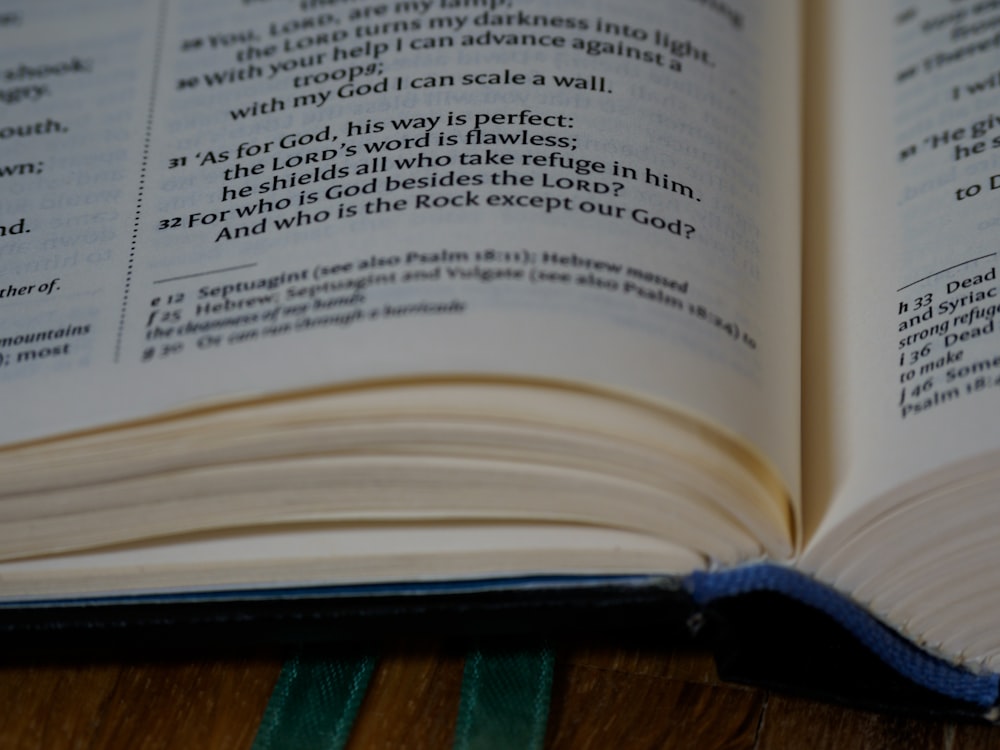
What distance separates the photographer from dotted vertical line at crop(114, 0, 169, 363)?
0.44 m

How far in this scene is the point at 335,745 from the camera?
0.45 m

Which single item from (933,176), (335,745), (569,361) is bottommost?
(335,745)

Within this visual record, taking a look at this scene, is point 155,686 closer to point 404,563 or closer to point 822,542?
point 404,563

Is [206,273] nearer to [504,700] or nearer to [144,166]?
[144,166]

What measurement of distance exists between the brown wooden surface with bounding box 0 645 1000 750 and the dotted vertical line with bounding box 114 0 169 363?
134 mm

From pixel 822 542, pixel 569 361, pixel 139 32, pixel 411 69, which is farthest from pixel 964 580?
pixel 139 32

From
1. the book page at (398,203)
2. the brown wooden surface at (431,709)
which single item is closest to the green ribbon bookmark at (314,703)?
the brown wooden surface at (431,709)

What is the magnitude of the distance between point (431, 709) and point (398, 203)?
0.64ft

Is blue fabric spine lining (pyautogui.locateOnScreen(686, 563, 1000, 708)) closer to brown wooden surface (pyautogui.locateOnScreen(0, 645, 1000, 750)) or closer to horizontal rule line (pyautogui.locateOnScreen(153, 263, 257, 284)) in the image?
brown wooden surface (pyautogui.locateOnScreen(0, 645, 1000, 750))

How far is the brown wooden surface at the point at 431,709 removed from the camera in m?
0.44

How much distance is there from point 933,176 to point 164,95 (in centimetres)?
33

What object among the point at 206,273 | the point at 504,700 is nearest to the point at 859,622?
the point at 504,700

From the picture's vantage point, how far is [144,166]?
49 centimetres

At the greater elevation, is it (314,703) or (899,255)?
(899,255)
